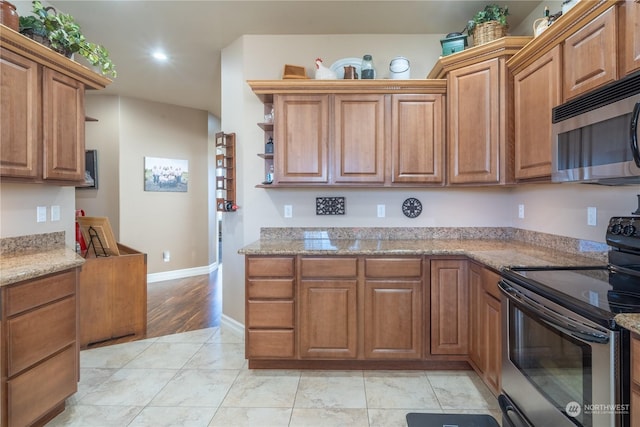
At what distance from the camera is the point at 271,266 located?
2396 millimetres

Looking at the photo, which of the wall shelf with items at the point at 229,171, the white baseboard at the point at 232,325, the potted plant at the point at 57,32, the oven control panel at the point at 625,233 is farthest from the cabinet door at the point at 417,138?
the potted plant at the point at 57,32

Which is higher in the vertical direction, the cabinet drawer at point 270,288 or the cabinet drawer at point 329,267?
the cabinet drawer at point 329,267

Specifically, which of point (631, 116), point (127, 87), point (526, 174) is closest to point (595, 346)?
point (631, 116)

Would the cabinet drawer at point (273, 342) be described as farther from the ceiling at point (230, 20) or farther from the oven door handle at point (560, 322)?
the ceiling at point (230, 20)

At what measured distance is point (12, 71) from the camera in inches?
74.7

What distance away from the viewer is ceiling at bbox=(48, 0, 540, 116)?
2.63m

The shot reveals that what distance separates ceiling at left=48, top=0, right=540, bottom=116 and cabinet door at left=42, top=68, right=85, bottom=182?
936 mm

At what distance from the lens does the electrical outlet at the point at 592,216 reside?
6.51 ft

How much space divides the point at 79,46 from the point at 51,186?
1.05 meters

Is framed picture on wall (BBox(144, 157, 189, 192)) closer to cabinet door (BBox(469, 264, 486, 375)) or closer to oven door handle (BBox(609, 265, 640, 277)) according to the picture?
cabinet door (BBox(469, 264, 486, 375))

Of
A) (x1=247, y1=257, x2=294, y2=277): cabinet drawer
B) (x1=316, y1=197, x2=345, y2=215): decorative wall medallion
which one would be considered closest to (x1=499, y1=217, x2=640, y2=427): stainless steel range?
(x1=247, y1=257, x2=294, y2=277): cabinet drawer

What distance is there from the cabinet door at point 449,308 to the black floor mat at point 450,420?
1.67 feet

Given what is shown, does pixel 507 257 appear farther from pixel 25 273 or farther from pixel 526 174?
pixel 25 273

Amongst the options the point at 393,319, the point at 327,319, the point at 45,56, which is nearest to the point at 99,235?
the point at 45,56
